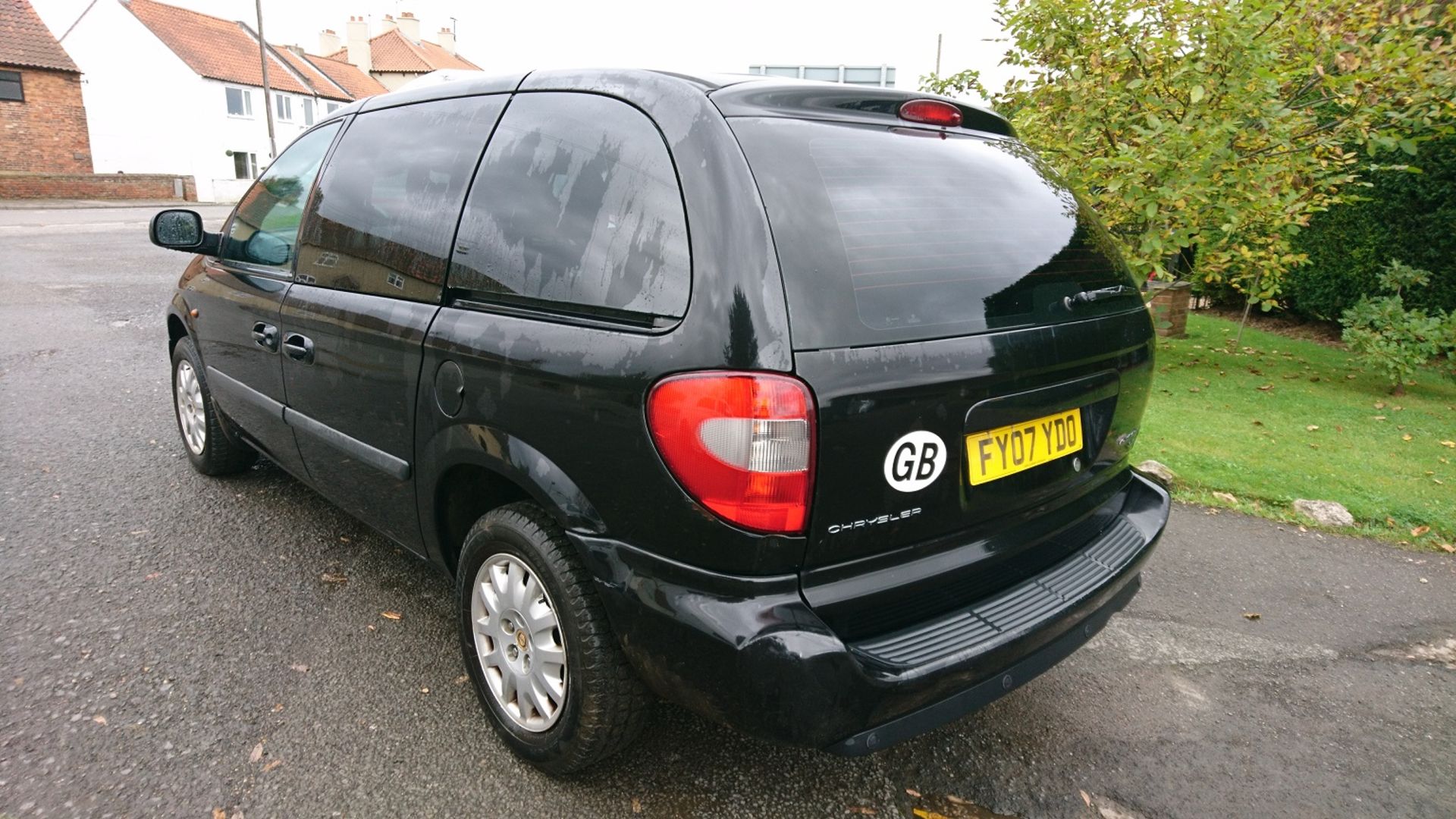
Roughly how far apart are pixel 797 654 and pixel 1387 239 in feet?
36.0

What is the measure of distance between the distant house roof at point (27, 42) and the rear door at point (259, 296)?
39.6 metres

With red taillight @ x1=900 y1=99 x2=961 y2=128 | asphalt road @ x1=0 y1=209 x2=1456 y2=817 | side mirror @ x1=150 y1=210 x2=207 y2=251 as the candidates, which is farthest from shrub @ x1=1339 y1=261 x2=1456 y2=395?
side mirror @ x1=150 y1=210 x2=207 y2=251

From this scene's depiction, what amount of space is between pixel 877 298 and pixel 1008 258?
521 mm

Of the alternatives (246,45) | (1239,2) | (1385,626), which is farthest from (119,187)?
(1385,626)

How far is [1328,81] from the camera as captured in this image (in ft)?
20.7

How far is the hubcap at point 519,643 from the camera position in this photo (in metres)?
2.25

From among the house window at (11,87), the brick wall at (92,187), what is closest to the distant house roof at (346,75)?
the house window at (11,87)

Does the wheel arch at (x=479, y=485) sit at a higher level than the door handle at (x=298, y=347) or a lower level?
lower

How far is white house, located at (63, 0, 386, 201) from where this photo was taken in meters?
Answer: 39.8

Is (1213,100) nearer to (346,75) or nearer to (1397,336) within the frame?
(1397,336)

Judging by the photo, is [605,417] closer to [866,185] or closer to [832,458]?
[832,458]

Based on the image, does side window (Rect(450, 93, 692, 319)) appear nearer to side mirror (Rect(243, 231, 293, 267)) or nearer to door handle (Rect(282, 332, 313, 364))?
door handle (Rect(282, 332, 313, 364))

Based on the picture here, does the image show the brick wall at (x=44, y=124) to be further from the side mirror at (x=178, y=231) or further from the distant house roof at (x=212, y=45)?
the side mirror at (x=178, y=231)

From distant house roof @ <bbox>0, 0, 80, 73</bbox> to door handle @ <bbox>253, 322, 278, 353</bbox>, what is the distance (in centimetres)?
4022
